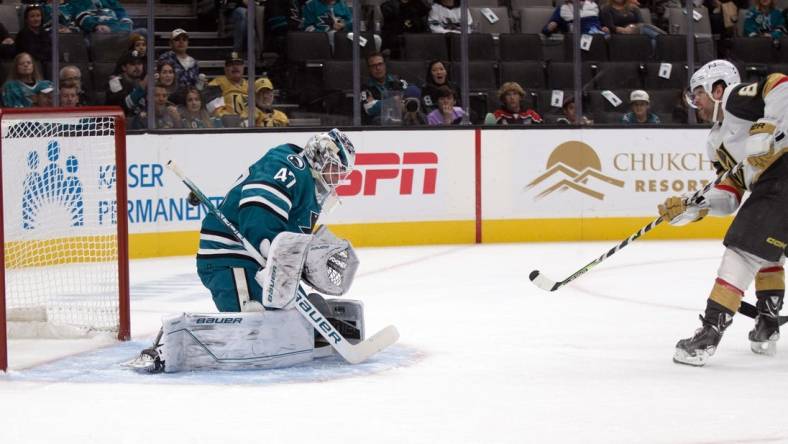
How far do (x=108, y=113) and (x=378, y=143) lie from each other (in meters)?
3.50

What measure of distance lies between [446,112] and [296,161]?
4332mm

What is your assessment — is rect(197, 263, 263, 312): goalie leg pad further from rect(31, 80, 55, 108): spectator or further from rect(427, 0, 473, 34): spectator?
rect(427, 0, 473, 34): spectator

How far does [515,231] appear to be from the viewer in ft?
28.0

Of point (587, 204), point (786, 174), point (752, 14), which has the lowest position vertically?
point (587, 204)

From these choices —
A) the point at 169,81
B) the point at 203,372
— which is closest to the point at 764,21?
the point at 169,81

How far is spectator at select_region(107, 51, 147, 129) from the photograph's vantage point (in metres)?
7.59

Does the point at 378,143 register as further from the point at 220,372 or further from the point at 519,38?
the point at 220,372

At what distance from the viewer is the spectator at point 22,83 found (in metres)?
7.20

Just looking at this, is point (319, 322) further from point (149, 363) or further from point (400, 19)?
point (400, 19)

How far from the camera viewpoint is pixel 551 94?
28.4 ft

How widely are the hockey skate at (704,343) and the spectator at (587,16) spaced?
15.7 ft

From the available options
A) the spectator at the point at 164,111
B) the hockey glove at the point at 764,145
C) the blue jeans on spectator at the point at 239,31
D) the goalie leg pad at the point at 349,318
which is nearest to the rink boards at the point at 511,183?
the spectator at the point at 164,111

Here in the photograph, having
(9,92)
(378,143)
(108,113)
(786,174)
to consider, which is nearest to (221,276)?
(108,113)

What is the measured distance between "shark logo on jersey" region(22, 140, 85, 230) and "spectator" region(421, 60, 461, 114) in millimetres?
2887
